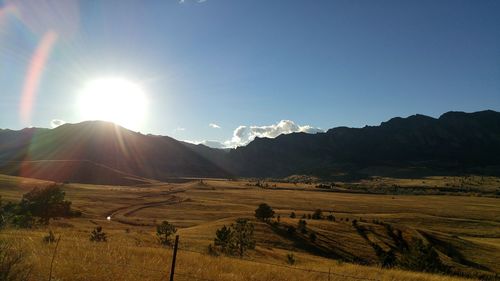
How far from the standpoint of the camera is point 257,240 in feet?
218

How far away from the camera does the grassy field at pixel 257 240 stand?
51.5ft

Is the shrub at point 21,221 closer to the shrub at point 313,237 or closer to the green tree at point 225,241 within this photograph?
the green tree at point 225,241

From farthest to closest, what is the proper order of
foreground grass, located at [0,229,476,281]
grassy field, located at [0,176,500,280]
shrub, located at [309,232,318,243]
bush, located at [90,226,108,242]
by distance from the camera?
shrub, located at [309,232,318,243]
bush, located at [90,226,108,242]
grassy field, located at [0,176,500,280]
foreground grass, located at [0,229,476,281]

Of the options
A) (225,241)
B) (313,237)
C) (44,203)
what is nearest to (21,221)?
(225,241)

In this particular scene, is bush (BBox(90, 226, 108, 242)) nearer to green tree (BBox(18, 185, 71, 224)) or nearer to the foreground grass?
the foreground grass

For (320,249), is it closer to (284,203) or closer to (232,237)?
(232,237)

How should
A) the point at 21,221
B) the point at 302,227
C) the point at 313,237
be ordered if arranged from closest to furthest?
the point at 21,221 < the point at 313,237 < the point at 302,227

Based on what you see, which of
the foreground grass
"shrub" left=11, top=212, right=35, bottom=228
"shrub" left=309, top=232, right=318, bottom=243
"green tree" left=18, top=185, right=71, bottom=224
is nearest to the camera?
the foreground grass

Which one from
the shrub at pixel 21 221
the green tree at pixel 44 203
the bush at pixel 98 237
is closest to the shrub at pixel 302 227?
the green tree at pixel 44 203

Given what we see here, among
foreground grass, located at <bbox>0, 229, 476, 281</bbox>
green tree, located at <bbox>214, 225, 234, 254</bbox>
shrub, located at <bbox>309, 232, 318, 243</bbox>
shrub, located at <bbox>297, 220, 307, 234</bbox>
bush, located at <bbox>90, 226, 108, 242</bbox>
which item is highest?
foreground grass, located at <bbox>0, 229, 476, 281</bbox>

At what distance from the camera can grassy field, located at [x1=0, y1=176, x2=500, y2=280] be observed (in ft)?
51.5

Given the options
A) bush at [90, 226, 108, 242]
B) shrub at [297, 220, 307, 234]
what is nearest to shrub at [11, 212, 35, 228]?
bush at [90, 226, 108, 242]

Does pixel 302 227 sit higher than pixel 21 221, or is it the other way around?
pixel 21 221

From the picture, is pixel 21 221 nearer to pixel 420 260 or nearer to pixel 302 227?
pixel 420 260
